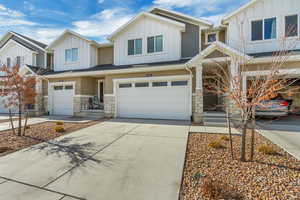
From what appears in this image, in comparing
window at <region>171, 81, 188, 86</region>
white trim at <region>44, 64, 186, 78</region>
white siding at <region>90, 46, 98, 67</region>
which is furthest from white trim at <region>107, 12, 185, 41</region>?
window at <region>171, 81, 188, 86</region>

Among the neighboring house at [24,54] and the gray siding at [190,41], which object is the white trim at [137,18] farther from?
the neighboring house at [24,54]

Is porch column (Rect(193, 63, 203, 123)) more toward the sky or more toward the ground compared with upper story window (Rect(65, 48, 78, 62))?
more toward the ground

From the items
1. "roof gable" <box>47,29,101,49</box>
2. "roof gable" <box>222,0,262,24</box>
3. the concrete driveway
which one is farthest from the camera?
"roof gable" <box>47,29,101,49</box>

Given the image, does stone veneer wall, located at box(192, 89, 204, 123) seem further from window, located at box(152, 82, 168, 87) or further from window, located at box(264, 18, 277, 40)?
window, located at box(264, 18, 277, 40)

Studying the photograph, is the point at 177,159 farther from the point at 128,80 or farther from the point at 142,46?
the point at 142,46

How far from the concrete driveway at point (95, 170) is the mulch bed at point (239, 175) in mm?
314

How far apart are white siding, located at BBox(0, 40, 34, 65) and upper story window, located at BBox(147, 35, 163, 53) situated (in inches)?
483

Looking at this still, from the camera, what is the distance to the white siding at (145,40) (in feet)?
34.9

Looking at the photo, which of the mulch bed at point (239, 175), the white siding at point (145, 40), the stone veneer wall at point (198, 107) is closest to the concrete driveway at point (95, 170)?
the mulch bed at point (239, 175)

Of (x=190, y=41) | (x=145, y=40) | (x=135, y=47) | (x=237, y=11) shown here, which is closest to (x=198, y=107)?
(x=190, y=41)

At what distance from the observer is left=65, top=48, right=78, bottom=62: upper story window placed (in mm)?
13256

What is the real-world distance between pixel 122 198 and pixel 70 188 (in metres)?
1.02

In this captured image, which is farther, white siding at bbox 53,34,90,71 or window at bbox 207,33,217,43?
white siding at bbox 53,34,90,71

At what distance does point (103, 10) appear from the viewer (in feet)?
33.9
